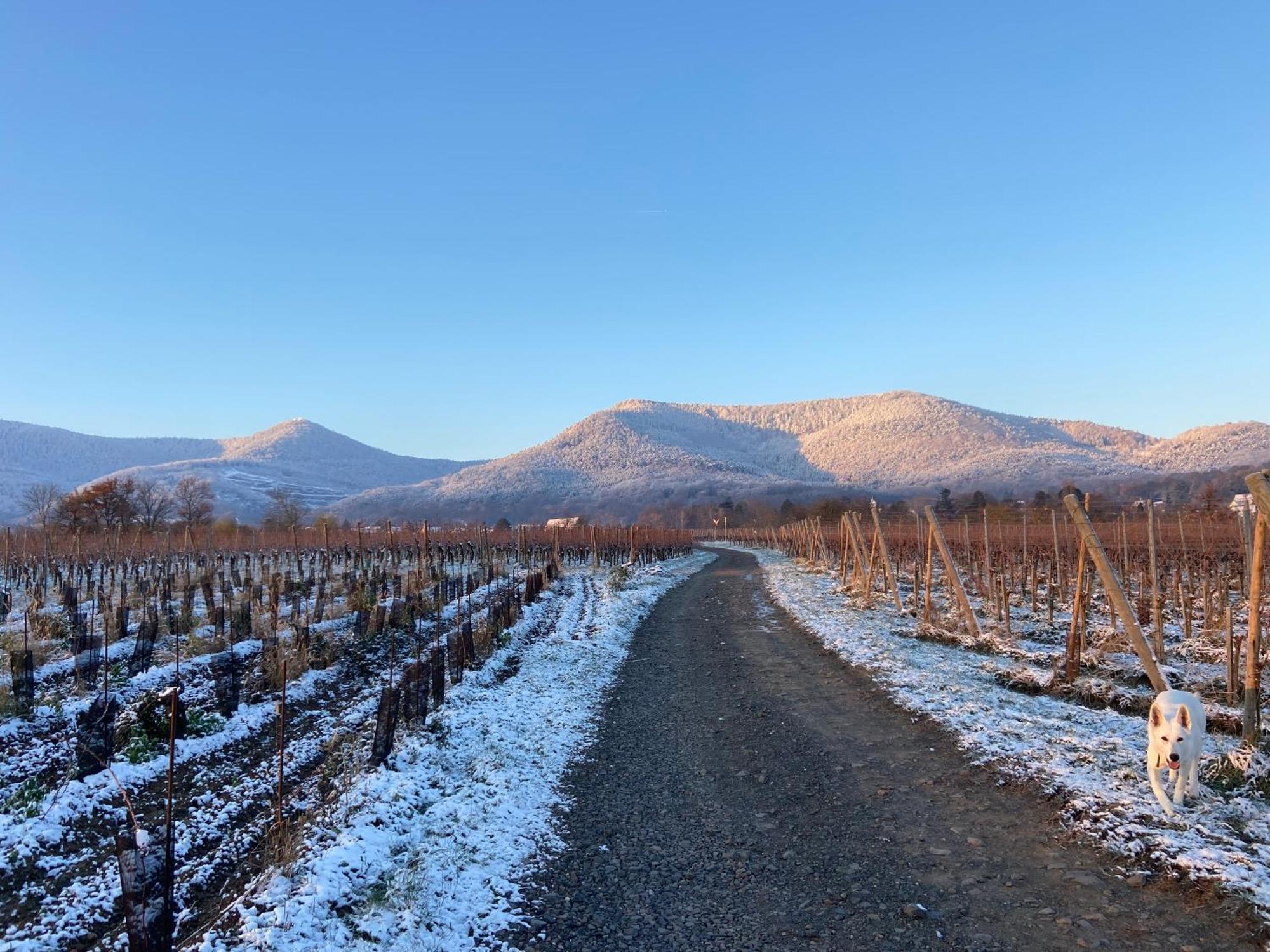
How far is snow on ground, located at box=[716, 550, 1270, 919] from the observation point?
168 inches

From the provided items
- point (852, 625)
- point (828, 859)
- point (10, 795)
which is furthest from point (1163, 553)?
point (10, 795)

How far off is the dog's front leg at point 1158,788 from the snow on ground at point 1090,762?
5 centimetres

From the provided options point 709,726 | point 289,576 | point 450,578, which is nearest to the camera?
point 709,726

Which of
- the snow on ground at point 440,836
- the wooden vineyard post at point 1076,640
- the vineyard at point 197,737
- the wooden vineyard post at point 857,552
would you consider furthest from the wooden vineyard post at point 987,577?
the snow on ground at point 440,836

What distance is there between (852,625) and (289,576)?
49.2ft

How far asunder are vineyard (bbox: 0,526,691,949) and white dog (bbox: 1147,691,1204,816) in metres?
5.36

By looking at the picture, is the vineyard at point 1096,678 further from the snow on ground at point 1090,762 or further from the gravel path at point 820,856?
the gravel path at point 820,856

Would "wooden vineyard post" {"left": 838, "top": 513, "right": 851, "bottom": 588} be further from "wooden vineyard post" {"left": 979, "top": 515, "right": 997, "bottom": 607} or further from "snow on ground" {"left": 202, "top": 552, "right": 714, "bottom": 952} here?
"snow on ground" {"left": 202, "top": 552, "right": 714, "bottom": 952}

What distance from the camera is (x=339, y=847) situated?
4570 millimetres

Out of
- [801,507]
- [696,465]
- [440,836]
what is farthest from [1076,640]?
[696,465]

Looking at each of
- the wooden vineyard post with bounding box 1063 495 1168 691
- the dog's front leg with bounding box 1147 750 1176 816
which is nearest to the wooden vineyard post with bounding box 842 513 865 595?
the wooden vineyard post with bounding box 1063 495 1168 691

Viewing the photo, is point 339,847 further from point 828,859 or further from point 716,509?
A: point 716,509

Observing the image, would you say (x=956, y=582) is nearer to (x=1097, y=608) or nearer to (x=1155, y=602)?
(x=1155, y=602)

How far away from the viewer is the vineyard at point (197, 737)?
4.30m
